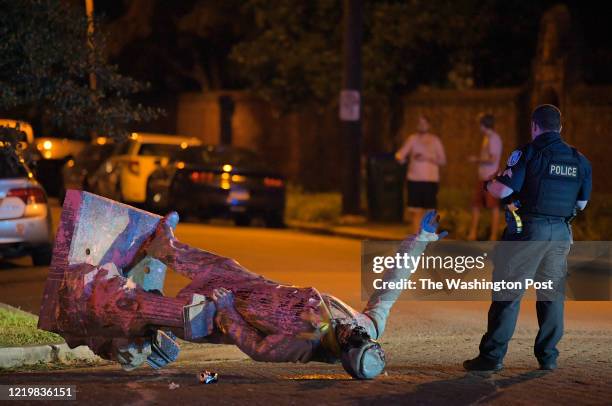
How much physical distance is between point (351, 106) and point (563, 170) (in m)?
13.0

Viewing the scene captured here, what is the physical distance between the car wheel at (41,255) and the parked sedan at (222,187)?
6012mm

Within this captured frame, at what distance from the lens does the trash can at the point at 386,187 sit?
21.6 metres

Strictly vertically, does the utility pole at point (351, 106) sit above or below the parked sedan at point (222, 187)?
above

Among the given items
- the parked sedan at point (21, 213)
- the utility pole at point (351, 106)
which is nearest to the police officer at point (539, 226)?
the parked sedan at point (21, 213)

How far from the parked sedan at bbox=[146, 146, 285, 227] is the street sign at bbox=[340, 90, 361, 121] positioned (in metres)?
1.63

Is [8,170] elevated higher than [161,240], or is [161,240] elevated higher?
[8,170]

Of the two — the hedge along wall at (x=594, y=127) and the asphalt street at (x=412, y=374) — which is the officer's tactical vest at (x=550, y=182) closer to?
the asphalt street at (x=412, y=374)

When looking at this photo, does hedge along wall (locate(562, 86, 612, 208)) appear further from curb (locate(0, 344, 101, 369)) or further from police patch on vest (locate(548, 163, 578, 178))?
curb (locate(0, 344, 101, 369))

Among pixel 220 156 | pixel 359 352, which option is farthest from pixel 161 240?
pixel 220 156

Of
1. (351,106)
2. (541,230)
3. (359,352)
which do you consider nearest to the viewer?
(359,352)

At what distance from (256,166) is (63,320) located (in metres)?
13.9

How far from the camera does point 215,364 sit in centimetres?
941

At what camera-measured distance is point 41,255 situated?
15.9 metres

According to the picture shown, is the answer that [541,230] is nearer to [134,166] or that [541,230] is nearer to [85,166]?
[134,166]
